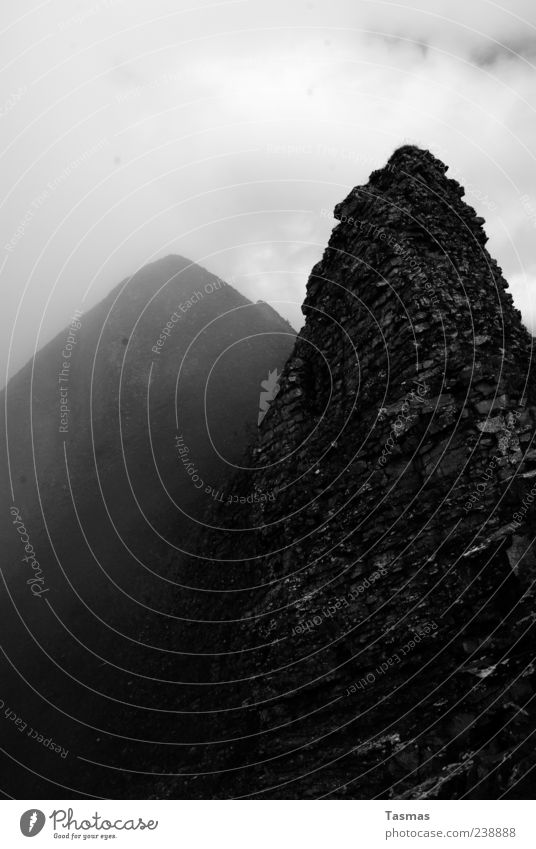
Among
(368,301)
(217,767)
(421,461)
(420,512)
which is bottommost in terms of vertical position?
(217,767)

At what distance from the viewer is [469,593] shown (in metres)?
14.0

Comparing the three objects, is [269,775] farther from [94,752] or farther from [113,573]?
[113,573]

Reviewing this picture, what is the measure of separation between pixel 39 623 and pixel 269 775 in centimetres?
2418

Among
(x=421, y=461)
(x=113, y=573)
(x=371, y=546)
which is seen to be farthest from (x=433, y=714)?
(x=113, y=573)

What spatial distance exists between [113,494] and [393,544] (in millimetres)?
30870

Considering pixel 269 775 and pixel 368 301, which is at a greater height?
pixel 368 301
